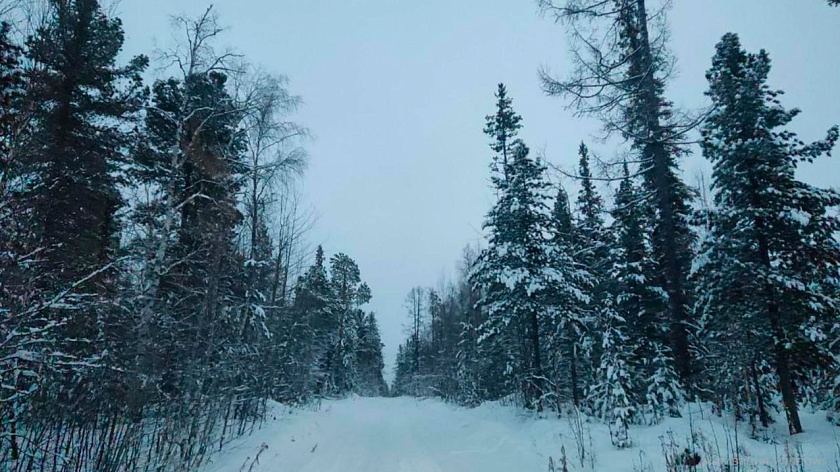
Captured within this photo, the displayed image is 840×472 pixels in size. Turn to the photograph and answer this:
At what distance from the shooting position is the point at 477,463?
327 inches

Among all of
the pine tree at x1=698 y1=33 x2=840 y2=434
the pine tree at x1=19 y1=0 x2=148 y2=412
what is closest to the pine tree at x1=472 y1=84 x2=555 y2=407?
the pine tree at x1=698 y1=33 x2=840 y2=434

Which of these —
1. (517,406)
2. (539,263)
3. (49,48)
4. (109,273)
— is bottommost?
(517,406)

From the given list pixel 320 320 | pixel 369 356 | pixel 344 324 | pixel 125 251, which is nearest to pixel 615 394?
pixel 125 251

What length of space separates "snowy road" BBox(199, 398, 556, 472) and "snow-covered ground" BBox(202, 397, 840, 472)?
0.07 feet

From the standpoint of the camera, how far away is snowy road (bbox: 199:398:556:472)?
7770 millimetres

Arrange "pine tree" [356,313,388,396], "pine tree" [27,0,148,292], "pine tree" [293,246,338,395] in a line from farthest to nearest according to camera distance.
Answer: "pine tree" [356,313,388,396], "pine tree" [293,246,338,395], "pine tree" [27,0,148,292]

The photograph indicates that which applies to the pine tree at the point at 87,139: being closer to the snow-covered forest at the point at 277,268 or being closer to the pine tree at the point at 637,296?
the snow-covered forest at the point at 277,268

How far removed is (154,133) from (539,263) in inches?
553

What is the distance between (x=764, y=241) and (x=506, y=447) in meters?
7.36

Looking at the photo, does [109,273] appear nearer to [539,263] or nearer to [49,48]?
[49,48]

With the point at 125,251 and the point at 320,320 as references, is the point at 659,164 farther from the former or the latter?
the point at 320,320

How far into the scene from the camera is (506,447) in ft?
30.1

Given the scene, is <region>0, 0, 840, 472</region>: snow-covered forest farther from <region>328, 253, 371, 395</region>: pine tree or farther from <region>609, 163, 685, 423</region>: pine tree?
<region>328, 253, 371, 395</region>: pine tree

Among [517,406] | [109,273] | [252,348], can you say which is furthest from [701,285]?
[252,348]
